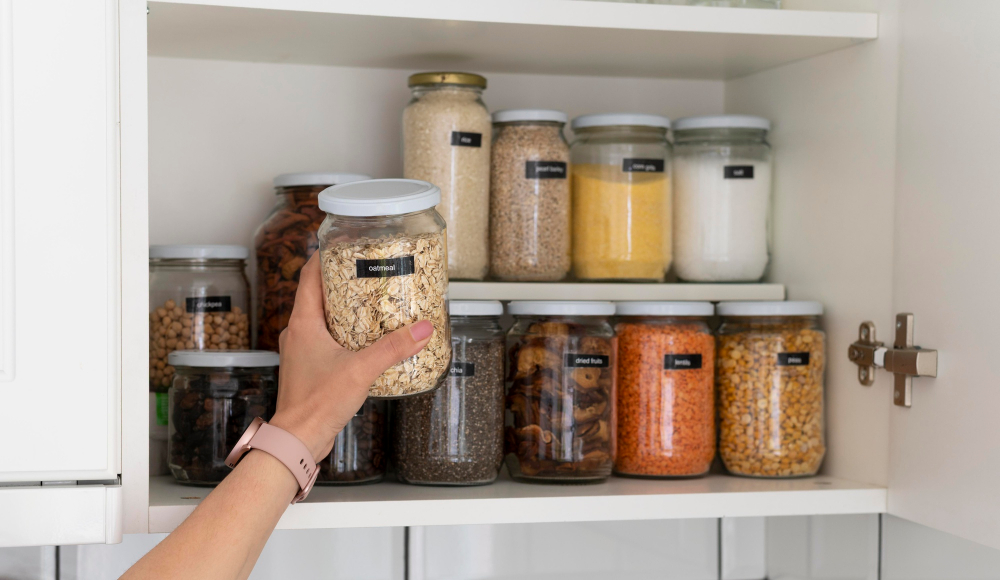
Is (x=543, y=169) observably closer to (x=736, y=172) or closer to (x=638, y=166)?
(x=638, y=166)

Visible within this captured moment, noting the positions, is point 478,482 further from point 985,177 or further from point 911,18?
point 911,18

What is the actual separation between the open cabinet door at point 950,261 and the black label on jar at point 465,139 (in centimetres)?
50

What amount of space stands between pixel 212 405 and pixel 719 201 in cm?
69

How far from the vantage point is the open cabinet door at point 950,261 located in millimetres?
866

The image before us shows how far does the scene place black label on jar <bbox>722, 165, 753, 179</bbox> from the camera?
3.87 feet

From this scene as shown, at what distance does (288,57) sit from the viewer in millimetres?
1162

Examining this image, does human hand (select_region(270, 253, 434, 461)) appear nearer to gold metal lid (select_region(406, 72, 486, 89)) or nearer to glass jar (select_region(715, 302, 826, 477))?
gold metal lid (select_region(406, 72, 486, 89))

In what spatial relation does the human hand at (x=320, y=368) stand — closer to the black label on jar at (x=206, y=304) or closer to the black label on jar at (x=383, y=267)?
the black label on jar at (x=383, y=267)

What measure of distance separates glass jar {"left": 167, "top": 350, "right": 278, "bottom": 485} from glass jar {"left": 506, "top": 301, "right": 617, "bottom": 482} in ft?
0.95

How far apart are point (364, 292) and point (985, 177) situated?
62 centimetres

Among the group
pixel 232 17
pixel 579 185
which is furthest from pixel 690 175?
pixel 232 17

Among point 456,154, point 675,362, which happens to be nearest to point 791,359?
point 675,362

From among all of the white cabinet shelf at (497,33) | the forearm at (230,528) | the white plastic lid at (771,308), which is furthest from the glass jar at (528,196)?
the forearm at (230,528)

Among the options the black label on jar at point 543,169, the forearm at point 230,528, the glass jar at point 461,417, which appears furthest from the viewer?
the black label on jar at point 543,169
